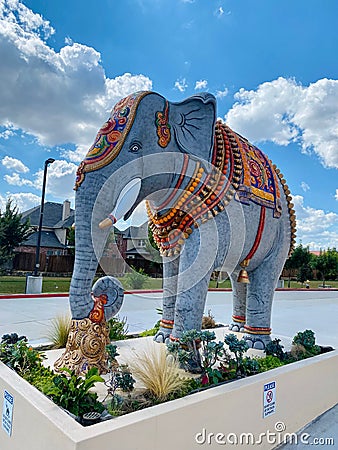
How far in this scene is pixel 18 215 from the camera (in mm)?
16906

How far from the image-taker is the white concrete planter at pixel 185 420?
1.46 m

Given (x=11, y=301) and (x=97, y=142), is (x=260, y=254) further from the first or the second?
(x=11, y=301)

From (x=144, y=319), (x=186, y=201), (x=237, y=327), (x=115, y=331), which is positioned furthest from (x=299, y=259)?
(x=186, y=201)

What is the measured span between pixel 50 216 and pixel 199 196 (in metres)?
22.5

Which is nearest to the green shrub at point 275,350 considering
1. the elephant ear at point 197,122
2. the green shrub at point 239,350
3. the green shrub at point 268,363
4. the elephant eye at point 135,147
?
the green shrub at point 268,363

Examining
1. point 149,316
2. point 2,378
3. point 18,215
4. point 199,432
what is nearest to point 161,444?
point 199,432

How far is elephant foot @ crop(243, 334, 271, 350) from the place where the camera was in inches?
120

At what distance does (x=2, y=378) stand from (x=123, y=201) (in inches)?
45.3

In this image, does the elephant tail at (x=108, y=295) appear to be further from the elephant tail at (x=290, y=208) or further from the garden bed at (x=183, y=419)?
the elephant tail at (x=290, y=208)

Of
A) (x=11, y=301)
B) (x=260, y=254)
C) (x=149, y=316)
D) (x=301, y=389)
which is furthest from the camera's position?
(x=11, y=301)

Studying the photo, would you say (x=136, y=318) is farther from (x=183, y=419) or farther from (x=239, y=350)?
(x=183, y=419)

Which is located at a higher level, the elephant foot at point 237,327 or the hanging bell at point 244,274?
the hanging bell at point 244,274

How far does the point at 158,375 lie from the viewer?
194 centimetres

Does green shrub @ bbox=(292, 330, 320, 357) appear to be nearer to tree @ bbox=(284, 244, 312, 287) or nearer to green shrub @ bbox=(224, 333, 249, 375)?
green shrub @ bbox=(224, 333, 249, 375)
